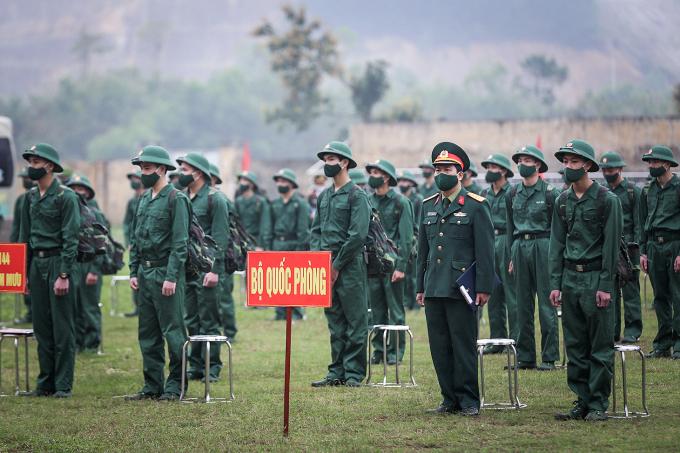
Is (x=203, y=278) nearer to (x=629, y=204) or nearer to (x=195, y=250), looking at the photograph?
(x=195, y=250)

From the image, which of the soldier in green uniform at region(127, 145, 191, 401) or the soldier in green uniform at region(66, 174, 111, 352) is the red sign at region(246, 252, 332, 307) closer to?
the soldier in green uniform at region(127, 145, 191, 401)

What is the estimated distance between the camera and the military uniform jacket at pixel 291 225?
22.7m

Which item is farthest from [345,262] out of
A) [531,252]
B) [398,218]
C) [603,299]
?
[603,299]

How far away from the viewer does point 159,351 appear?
12.5 metres

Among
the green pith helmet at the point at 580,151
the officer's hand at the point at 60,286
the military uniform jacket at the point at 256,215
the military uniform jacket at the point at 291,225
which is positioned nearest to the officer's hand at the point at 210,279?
the officer's hand at the point at 60,286

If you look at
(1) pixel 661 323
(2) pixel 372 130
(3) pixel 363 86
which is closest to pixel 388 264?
(1) pixel 661 323

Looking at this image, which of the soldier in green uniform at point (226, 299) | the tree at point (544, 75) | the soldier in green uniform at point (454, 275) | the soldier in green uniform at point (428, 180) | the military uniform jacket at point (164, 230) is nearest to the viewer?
the soldier in green uniform at point (454, 275)

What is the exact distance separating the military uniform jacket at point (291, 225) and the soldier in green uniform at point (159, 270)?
1007 cm

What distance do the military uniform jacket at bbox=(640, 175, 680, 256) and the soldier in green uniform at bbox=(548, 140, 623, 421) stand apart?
431 centimetres

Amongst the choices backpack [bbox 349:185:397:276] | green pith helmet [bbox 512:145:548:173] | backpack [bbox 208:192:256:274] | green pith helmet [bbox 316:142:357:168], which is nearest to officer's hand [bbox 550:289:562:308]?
backpack [bbox 349:185:397:276]

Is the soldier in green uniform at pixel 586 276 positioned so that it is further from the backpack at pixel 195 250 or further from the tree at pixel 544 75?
the tree at pixel 544 75

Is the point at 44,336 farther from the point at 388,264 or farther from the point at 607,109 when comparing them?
the point at 607,109

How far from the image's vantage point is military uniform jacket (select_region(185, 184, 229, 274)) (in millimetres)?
14367

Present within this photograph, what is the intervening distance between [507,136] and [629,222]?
34.5 metres
